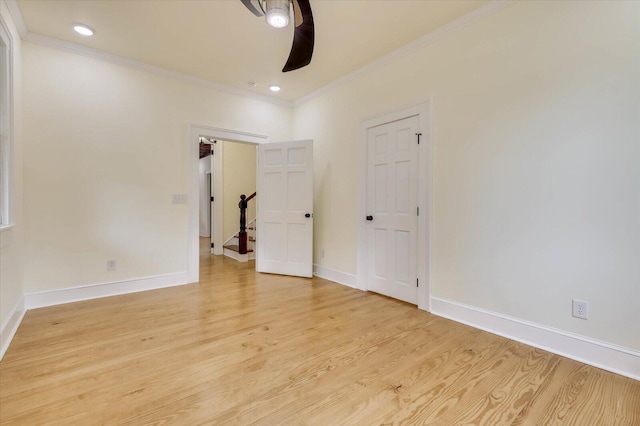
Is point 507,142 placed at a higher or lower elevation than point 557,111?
lower

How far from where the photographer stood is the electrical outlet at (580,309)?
6.48ft

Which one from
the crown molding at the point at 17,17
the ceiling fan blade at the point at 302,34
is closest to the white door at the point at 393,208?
the ceiling fan blade at the point at 302,34

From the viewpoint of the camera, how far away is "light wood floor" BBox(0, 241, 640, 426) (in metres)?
1.47

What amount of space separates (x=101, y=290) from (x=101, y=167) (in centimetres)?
138

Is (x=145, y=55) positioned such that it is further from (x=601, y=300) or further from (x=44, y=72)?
(x=601, y=300)

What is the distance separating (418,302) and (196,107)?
143 inches

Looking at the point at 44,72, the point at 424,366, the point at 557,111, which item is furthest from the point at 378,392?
the point at 44,72

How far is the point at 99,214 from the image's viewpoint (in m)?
3.20

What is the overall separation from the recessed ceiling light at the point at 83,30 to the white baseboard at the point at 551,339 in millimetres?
4269

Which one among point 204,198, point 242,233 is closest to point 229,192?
point 242,233

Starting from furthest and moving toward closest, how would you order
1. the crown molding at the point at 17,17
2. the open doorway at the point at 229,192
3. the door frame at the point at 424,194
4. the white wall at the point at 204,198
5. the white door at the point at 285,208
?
1. the white wall at the point at 204,198
2. the open doorway at the point at 229,192
3. the white door at the point at 285,208
4. the door frame at the point at 424,194
5. the crown molding at the point at 17,17

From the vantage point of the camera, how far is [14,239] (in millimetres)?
2461

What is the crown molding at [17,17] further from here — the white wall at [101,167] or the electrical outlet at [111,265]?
the electrical outlet at [111,265]

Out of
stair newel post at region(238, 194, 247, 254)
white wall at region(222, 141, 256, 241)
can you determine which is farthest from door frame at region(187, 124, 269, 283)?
white wall at region(222, 141, 256, 241)
